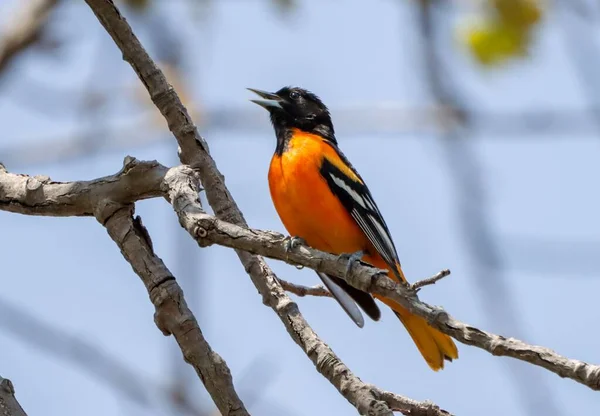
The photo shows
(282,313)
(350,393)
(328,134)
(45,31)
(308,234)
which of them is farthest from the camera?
(328,134)

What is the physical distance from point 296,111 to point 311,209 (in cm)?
143

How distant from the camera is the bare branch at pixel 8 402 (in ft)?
9.10

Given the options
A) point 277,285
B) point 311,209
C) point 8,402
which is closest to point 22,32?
point 311,209

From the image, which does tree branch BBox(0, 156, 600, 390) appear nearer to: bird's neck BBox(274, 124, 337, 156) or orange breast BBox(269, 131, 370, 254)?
orange breast BBox(269, 131, 370, 254)

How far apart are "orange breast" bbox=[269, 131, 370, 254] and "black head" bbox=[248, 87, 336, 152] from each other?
757 millimetres

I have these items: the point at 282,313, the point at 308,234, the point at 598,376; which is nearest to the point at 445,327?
the point at 598,376

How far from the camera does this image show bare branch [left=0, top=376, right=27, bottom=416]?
277 cm

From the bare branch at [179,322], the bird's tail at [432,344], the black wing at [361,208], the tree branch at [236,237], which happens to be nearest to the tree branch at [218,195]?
the tree branch at [236,237]

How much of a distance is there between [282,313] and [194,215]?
3.38 ft

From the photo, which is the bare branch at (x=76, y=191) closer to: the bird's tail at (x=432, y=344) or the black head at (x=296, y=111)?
the bird's tail at (x=432, y=344)

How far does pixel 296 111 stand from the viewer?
6625 mm

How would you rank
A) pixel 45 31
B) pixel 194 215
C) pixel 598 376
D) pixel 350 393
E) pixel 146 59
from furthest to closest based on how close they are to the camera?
pixel 45 31, pixel 146 59, pixel 350 393, pixel 194 215, pixel 598 376

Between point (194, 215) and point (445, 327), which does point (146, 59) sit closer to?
point (194, 215)

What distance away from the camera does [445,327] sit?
2.70m
